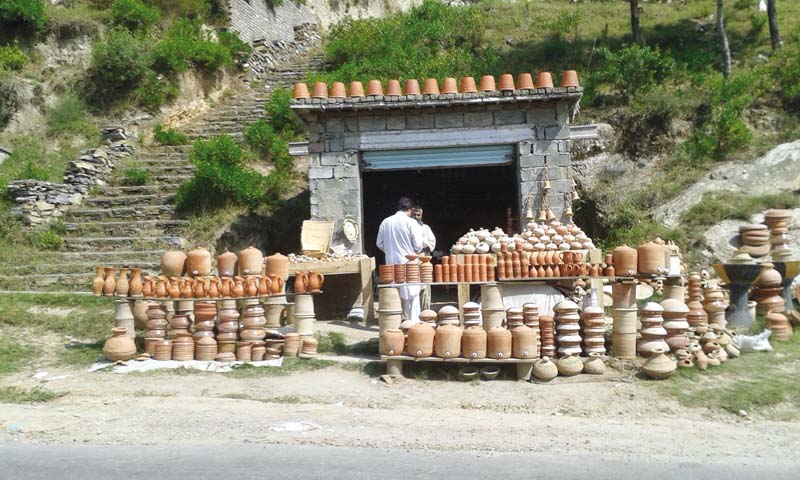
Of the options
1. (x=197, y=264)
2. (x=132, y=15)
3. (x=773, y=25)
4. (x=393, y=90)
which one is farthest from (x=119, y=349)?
(x=773, y=25)

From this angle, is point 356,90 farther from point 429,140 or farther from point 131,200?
point 131,200

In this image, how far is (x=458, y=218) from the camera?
53.8 ft

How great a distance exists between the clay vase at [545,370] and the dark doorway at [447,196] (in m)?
9.19

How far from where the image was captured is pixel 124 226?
1308 centimetres

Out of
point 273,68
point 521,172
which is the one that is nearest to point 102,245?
point 521,172

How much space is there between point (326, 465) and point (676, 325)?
14.9 feet

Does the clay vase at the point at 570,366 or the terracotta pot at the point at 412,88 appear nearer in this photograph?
the clay vase at the point at 570,366

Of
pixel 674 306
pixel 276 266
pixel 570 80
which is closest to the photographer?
pixel 674 306

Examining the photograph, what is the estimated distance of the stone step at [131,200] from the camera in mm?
13812

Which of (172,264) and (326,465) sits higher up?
(172,264)

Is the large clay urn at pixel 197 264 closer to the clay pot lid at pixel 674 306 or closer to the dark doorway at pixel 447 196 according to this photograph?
the clay pot lid at pixel 674 306

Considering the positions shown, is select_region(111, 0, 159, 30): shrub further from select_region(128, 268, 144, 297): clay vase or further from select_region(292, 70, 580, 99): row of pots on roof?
select_region(128, 268, 144, 297): clay vase

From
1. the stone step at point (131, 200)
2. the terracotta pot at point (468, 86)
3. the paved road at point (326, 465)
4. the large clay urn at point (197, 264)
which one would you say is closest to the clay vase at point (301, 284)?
the large clay urn at point (197, 264)

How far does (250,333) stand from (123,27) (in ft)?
45.6
